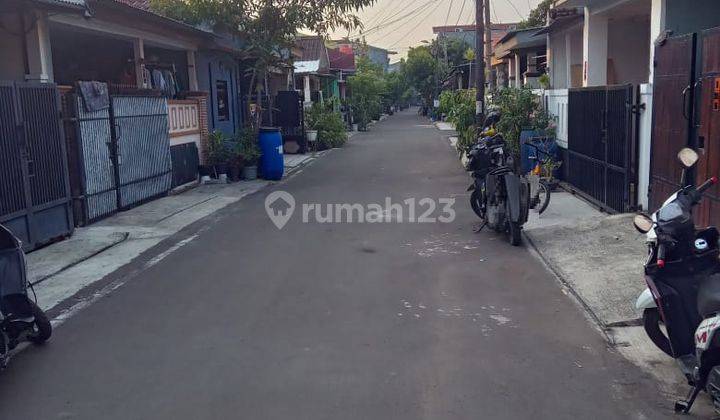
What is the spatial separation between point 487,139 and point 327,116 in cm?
1852

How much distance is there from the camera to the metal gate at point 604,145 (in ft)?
33.8

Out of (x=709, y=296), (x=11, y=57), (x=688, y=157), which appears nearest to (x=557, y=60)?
(x=11, y=57)

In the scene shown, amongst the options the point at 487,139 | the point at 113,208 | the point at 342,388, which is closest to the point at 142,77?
the point at 113,208

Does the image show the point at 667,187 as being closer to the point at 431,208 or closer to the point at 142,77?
the point at 431,208

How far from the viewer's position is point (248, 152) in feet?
57.8

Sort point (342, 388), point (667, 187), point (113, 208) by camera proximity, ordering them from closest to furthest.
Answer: point (342, 388)
point (667, 187)
point (113, 208)

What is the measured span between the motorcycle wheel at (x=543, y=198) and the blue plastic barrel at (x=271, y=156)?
309 inches

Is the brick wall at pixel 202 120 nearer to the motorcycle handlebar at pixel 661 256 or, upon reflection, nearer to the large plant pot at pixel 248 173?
the large plant pot at pixel 248 173

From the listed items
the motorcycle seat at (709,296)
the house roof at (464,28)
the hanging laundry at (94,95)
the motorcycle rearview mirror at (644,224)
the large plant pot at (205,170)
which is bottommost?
the large plant pot at (205,170)

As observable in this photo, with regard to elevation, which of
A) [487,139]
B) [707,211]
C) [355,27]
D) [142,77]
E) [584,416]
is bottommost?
[584,416]

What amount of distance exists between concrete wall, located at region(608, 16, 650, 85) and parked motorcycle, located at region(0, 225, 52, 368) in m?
14.4

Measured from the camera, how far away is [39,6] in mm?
9992

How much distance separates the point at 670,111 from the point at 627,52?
28.1 feet

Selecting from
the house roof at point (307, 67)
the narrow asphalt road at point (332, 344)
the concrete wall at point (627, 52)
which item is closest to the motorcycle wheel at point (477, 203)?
the narrow asphalt road at point (332, 344)
